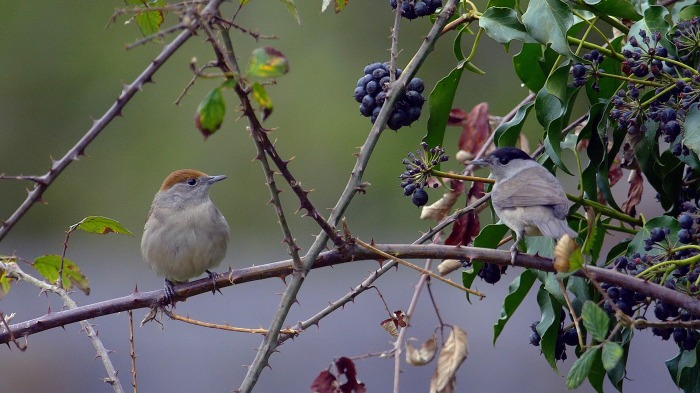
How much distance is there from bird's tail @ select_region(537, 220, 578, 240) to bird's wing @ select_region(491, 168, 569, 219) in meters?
0.05

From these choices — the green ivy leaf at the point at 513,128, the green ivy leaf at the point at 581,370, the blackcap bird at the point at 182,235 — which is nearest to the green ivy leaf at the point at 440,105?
the green ivy leaf at the point at 513,128

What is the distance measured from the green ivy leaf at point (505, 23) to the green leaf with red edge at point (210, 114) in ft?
4.16

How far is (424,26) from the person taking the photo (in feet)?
32.5

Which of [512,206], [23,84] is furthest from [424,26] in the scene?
[512,206]

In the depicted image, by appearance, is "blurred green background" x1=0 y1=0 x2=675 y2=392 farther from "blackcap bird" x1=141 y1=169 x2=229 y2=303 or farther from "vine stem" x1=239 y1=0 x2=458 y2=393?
"vine stem" x1=239 y1=0 x2=458 y2=393

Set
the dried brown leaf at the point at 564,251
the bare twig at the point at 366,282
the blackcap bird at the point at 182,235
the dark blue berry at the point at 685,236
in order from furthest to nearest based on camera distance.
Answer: the blackcap bird at the point at 182,235 → the dark blue berry at the point at 685,236 → the bare twig at the point at 366,282 → the dried brown leaf at the point at 564,251

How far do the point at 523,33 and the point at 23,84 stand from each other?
36.4 feet

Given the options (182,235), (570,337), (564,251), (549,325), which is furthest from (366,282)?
(182,235)

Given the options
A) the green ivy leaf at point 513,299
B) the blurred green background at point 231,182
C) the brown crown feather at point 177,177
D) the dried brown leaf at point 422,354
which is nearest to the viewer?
the green ivy leaf at point 513,299

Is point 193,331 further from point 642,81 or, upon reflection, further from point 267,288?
point 642,81

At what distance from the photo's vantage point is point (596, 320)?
2098 mm

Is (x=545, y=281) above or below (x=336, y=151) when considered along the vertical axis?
below

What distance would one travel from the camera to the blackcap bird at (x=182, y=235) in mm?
4551

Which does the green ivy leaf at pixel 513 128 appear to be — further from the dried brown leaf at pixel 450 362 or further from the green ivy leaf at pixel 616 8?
the dried brown leaf at pixel 450 362
